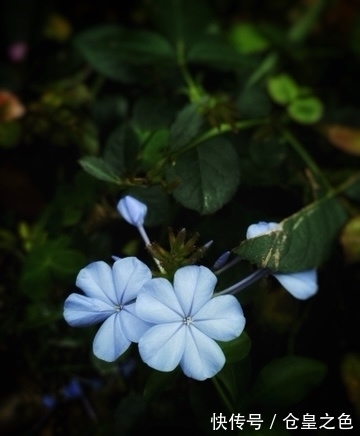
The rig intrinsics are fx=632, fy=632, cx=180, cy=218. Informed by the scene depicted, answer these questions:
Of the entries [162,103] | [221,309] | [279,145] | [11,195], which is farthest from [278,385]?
[11,195]

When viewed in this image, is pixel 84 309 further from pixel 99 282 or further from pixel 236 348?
pixel 236 348

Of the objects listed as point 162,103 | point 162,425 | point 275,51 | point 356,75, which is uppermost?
point 162,103

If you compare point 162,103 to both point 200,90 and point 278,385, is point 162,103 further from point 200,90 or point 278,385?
point 278,385

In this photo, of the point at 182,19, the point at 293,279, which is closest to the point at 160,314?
the point at 293,279

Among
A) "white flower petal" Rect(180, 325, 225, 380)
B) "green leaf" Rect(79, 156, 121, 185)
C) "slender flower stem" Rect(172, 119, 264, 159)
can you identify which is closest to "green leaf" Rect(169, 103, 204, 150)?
"slender flower stem" Rect(172, 119, 264, 159)

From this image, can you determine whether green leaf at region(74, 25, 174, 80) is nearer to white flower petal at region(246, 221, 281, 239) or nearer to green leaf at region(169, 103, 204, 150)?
green leaf at region(169, 103, 204, 150)

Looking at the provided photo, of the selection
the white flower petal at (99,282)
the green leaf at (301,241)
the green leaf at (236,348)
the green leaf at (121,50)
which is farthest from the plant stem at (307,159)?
the white flower petal at (99,282)
